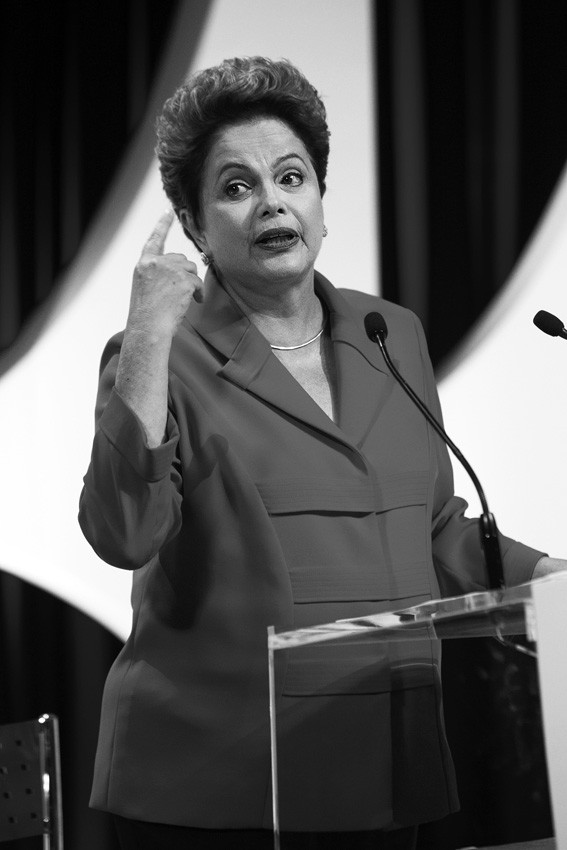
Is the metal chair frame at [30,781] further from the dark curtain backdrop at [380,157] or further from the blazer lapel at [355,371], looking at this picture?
the dark curtain backdrop at [380,157]

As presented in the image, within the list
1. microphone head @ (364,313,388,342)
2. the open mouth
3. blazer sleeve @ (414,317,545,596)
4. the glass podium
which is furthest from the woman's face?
the glass podium

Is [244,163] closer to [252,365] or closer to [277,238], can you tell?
[277,238]

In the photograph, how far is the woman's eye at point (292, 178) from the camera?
164cm

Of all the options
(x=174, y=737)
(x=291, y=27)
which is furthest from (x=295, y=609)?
(x=291, y=27)

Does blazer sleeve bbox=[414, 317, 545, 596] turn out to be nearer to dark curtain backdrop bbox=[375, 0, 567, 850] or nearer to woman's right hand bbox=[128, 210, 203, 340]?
woman's right hand bbox=[128, 210, 203, 340]

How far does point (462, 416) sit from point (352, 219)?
0.60 meters

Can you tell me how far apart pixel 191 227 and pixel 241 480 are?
0.51m

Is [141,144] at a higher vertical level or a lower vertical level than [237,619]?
higher

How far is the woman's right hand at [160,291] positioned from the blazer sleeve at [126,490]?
10 cm

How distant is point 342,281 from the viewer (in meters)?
2.84

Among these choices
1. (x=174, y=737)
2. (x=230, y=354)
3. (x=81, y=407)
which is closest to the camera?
(x=174, y=737)

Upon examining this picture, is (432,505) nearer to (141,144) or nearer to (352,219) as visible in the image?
(352,219)

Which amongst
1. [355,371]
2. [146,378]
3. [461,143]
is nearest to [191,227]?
[355,371]

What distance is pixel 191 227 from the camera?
171 centimetres
